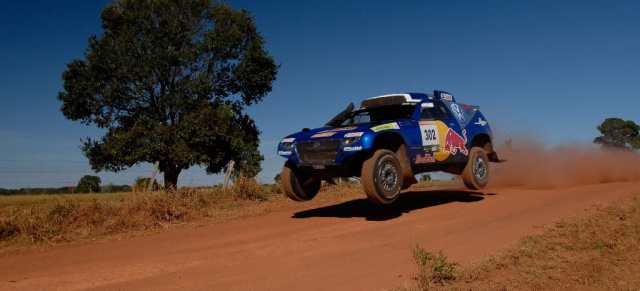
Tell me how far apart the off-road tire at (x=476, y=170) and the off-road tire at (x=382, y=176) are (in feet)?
8.62

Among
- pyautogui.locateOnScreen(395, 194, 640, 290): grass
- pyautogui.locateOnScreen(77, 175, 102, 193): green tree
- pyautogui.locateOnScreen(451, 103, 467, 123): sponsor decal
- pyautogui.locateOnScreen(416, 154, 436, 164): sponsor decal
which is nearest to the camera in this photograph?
pyautogui.locateOnScreen(395, 194, 640, 290): grass

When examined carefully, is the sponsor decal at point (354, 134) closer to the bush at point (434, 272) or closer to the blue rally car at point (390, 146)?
the blue rally car at point (390, 146)

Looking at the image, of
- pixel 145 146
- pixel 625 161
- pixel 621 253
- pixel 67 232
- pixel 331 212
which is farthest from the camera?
pixel 145 146

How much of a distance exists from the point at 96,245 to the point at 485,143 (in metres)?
9.19

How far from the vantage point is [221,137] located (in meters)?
22.1

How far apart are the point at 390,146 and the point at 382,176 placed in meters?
0.99

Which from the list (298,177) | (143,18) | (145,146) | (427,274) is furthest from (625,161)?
(143,18)

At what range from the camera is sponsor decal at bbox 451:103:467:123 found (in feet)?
33.8

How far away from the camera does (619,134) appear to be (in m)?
57.0

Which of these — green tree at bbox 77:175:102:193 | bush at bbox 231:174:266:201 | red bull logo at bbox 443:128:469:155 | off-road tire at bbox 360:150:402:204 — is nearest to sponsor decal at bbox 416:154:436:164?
red bull logo at bbox 443:128:469:155

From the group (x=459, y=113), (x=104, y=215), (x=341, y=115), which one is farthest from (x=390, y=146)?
(x=104, y=215)

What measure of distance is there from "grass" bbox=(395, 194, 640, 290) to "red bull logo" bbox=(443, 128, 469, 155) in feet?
9.31

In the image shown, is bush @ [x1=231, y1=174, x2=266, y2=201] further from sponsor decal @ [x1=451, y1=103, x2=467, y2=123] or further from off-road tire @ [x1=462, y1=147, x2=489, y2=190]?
sponsor decal @ [x1=451, y1=103, x2=467, y2=123]

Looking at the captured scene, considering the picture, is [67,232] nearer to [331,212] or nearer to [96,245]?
[96,245]
